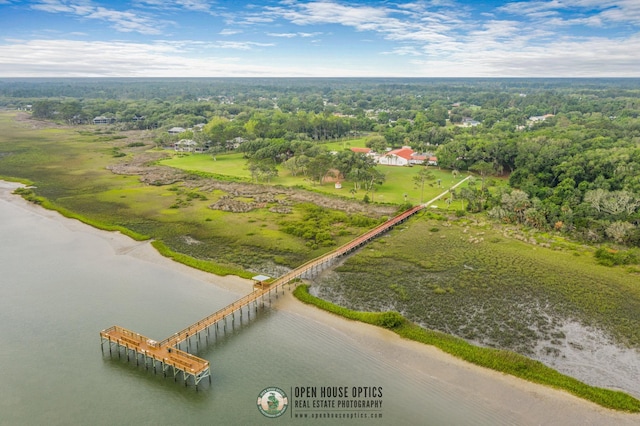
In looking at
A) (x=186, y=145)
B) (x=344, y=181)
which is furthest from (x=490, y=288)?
(x=186, y=145)

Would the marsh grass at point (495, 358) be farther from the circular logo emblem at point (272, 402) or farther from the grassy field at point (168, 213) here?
the grassy field at point (168, 213)

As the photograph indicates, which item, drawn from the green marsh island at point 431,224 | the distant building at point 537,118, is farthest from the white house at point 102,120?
Answer: the distant building at point 537,118

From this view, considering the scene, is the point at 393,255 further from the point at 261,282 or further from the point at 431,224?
the point at 261,282

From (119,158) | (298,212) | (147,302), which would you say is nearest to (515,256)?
(298,212)

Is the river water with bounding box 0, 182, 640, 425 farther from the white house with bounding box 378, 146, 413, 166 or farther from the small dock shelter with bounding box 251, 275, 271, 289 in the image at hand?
the white house with bounding box 378, 146, 413, 166

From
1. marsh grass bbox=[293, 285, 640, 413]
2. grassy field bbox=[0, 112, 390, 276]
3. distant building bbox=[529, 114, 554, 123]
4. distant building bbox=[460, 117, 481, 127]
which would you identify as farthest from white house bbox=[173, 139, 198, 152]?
distant building bbox=[529, 114, 554, 123]

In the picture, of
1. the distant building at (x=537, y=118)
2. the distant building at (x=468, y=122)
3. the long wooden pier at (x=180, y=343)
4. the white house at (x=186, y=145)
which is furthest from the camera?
the distant building at (x=468, y=122)

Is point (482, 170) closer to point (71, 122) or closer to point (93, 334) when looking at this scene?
point (93, 334)
